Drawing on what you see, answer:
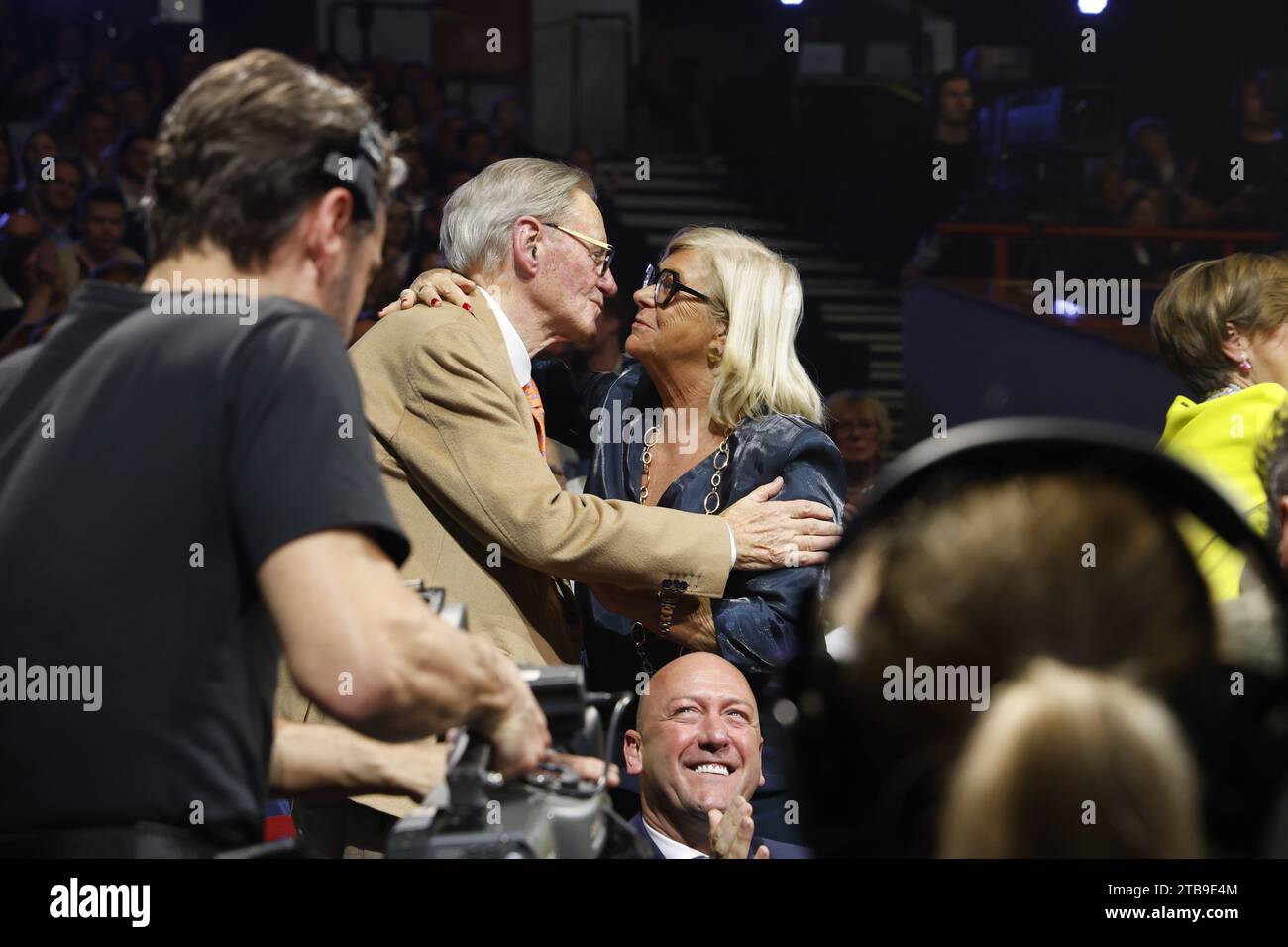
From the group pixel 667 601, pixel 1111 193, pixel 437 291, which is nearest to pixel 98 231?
pixel 437 291

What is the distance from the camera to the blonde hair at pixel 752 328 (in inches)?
107

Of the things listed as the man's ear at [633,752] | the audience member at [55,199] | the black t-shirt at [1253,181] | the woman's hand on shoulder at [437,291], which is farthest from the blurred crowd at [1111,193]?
the woman's hand on shoulder at [437,291]

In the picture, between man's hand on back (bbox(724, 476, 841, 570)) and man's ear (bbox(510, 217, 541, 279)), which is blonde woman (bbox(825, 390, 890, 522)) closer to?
man's hand on back (bbox(724, 476, 841, 570))

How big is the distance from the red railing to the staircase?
0.78 meters

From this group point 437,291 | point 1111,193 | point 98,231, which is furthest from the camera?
point 1111,193

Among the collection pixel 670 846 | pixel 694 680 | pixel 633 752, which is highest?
pixel 694 680

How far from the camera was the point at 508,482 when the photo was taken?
2184 millimetres

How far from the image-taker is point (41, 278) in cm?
562

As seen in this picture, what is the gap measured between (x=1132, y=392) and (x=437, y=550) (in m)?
5.20

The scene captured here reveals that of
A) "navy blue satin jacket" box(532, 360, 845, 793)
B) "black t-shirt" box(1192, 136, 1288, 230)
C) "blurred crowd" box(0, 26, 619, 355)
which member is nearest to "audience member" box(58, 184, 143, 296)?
"blurred crowd" box(0, 26, 619, 355)

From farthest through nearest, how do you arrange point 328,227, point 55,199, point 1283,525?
point 55,199
point 1283,525
point 328,227

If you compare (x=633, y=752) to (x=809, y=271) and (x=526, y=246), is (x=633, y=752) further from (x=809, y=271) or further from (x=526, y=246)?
(x=809, y=271)

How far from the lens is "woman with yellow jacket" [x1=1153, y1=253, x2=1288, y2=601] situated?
7.98 ft

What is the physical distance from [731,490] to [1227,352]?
2.89 ft
